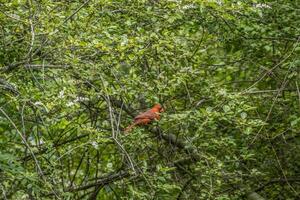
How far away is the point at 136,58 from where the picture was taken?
488cm

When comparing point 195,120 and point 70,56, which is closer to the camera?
point 70,56

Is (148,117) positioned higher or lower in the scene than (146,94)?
lower

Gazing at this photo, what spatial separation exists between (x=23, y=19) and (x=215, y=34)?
219 cm

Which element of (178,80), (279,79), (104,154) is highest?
(178,80)

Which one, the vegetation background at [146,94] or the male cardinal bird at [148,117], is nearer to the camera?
the vegetation background at [146,94]

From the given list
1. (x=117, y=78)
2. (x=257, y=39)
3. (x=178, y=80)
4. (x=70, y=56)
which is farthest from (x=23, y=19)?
(x=257, y=39)

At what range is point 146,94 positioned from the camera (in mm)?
5238

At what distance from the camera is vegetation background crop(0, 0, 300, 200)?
179 inches

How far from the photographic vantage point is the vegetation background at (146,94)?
4535 mm

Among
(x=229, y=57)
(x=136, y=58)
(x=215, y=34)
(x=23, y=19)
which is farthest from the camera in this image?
(x=229, y=57)

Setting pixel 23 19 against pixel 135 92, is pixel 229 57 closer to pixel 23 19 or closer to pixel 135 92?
pixel 135 92

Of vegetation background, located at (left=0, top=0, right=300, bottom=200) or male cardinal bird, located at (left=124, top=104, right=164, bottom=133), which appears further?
male cardinal bird, located at (left=124, top=104, right=164, bottom=133)

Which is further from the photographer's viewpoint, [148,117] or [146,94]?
[148,117]

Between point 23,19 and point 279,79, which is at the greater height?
point 23,19
